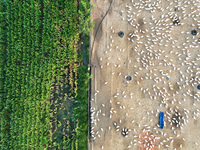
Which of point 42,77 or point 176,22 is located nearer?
point 176,22

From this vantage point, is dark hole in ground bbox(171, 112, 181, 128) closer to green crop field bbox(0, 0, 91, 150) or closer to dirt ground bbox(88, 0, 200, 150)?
dirt ground bbox(88, 0, 200, 150)

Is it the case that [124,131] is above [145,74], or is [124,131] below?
below

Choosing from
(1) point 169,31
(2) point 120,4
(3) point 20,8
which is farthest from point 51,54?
(1) point 169,31

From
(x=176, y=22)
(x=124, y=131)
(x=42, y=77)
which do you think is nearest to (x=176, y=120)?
(x=124, y=131)

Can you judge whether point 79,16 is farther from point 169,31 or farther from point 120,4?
point 169,31

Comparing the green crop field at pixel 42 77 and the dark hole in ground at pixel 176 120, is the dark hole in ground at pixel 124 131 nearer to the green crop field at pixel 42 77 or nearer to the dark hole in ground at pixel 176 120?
the green crop field at pixel 42 77

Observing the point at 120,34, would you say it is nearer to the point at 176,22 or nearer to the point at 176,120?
the point at 176,22

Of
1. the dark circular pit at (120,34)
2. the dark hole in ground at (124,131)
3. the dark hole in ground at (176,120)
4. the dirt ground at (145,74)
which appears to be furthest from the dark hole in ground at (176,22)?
the dark hole in ground at (124,131)
